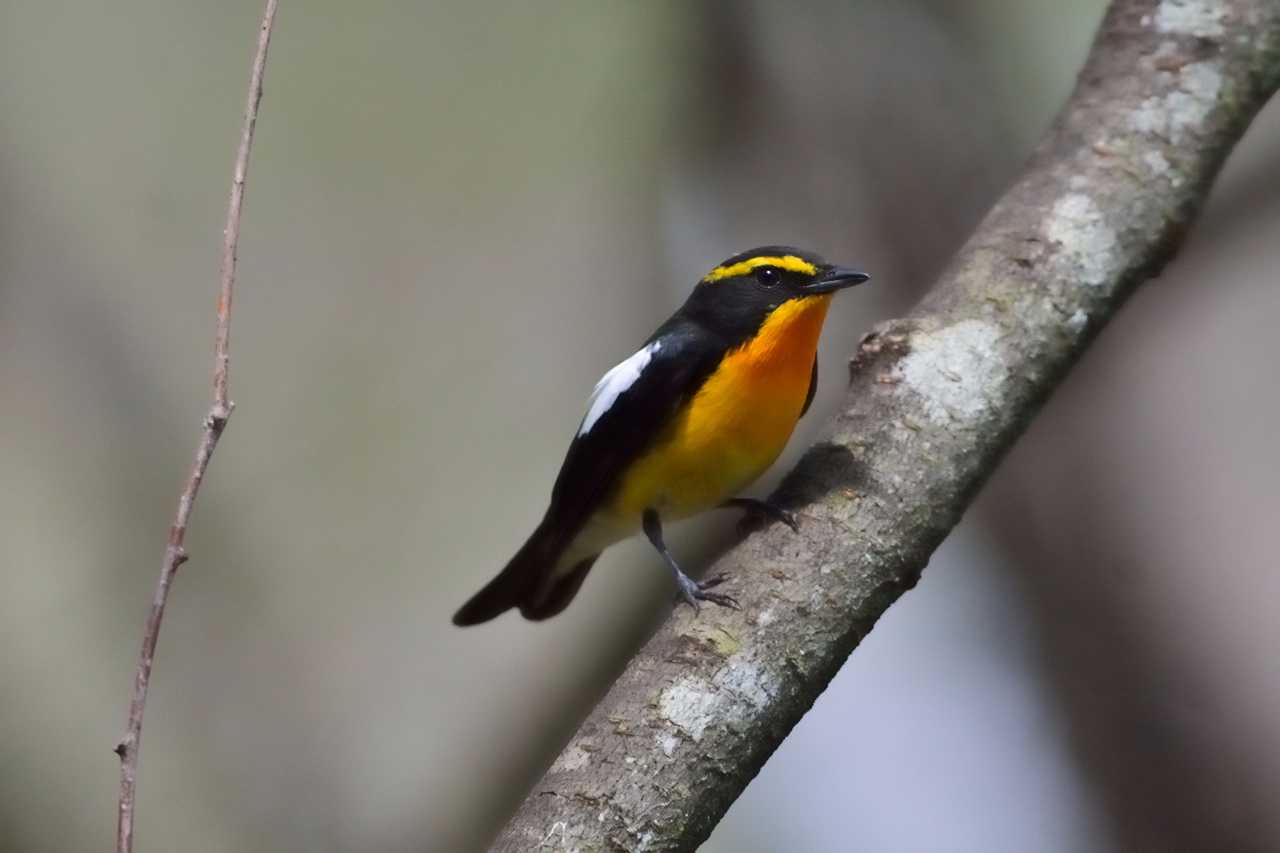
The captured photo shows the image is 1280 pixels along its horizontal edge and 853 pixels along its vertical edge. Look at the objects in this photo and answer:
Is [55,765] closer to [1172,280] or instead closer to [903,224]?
[903,224]

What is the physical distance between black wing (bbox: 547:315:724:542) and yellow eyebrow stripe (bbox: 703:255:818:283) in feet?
0.43

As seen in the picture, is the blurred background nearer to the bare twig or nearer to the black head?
the black head

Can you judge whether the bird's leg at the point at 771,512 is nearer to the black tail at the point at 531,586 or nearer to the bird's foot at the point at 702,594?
the bird's foot at the point at 702,594

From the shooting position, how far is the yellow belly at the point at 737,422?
204 centimetres

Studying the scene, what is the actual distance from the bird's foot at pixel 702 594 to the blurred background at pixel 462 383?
1438 millimetres

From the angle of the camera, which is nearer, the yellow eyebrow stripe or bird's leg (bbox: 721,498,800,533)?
bird's leg (bbox: 721,498,800,533)

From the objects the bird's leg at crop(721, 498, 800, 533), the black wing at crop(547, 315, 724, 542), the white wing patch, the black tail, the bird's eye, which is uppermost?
the bird's eye

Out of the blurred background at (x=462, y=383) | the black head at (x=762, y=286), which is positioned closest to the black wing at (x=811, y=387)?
the black head at (x=762, y=286)

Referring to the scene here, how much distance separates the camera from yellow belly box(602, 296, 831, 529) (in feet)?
6.70

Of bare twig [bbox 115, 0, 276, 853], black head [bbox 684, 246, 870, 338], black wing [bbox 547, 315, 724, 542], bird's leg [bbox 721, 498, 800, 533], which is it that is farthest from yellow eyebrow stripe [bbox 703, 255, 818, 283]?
bare twig [bbox 115, 0, 276, 853]

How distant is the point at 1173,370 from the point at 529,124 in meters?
2.41

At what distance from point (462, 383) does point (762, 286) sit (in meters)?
2.26

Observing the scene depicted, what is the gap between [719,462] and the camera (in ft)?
6.81

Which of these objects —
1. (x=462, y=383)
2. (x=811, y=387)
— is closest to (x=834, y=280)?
(x=811, y=387)
